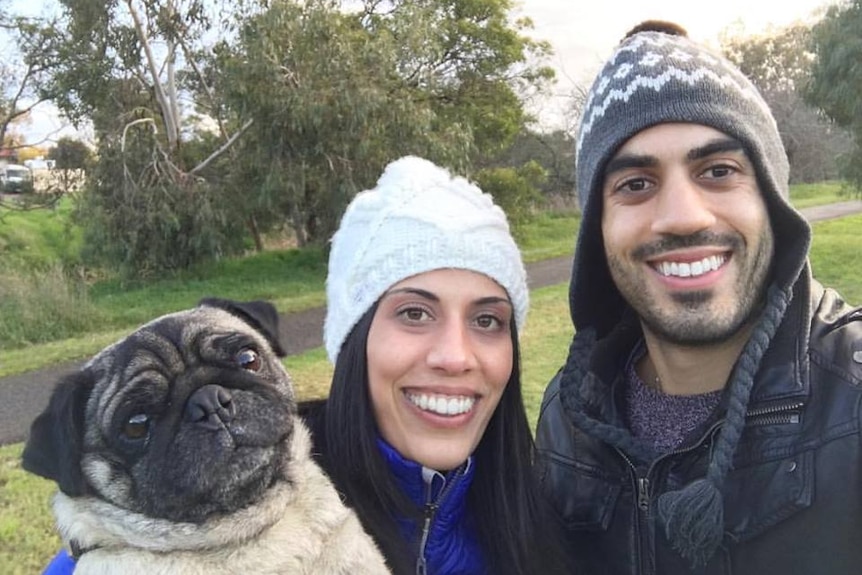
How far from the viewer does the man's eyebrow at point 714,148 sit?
→ 8.29 feet

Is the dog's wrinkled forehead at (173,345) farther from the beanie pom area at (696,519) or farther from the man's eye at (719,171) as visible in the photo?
the man's eye at (719,171)

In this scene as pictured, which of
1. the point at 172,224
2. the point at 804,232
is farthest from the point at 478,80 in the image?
the point at 804,232

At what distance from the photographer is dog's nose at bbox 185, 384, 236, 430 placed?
2.29m

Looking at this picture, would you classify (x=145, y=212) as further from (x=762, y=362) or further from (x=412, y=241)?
(x=762, y=362)

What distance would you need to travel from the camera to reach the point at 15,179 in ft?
89.2

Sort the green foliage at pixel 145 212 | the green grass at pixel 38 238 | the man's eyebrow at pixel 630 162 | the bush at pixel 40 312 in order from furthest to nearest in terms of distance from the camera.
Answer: the green grass at pixel 38 238
the green foliage at pixel 145 212
the bush at pixel 40 312
the man's eyebrow at pixel 630 162

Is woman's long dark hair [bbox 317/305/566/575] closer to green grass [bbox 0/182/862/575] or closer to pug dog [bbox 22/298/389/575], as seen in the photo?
pug dog [bbox 22/298/389/575]

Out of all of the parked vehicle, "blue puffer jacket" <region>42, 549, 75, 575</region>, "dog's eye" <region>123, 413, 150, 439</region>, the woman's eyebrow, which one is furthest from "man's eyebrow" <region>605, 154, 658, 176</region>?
the parked vehicle

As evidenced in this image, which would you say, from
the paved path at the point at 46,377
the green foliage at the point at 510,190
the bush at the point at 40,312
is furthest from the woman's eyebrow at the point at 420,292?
the green foliage at the point at 510,190

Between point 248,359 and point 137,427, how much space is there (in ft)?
1.46

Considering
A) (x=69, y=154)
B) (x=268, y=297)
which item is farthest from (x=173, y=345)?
(x=69, y=154)

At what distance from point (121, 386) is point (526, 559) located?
1.52m

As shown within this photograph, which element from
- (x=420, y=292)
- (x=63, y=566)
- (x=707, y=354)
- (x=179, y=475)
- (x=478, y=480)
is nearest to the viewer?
(x=179, y=475)

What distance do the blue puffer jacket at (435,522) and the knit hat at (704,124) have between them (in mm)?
605
